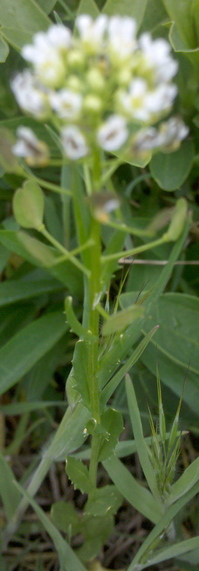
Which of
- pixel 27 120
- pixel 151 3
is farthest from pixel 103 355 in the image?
pixel 151 3

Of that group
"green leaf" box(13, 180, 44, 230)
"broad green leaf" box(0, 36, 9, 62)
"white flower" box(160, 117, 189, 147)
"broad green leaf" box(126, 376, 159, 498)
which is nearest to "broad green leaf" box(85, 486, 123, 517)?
"broad green leaf" box(126, 376, 159, 498)

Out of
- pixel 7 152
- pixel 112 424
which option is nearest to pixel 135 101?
pixel 7 152

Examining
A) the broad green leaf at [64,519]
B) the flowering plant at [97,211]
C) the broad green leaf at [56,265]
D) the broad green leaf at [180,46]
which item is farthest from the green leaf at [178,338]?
the broad green leaf at [180,46]

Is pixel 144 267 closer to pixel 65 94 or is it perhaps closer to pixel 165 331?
pixel 165 331

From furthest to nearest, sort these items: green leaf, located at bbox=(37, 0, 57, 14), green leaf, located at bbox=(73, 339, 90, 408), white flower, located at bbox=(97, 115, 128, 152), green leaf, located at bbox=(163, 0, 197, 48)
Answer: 1. green leaf, located at bbox=(37, 0, 57, 14)
2. green leaf, located at bbox=(163, 0, 197, 48)
3. green leaf, located at bbox=(73, 339, 90, 408)
4. white flower, located at bbox=(97, 115, 128, 152)

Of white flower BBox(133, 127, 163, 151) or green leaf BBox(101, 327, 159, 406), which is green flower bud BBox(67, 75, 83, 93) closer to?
white flower BBox(133, 127, 163, 151)

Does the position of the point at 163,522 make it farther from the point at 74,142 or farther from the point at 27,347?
the point at 74,142

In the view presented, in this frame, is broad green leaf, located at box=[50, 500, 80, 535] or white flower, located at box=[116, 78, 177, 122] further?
broad green leaf, located at box=[50, 500, 80, 535]
